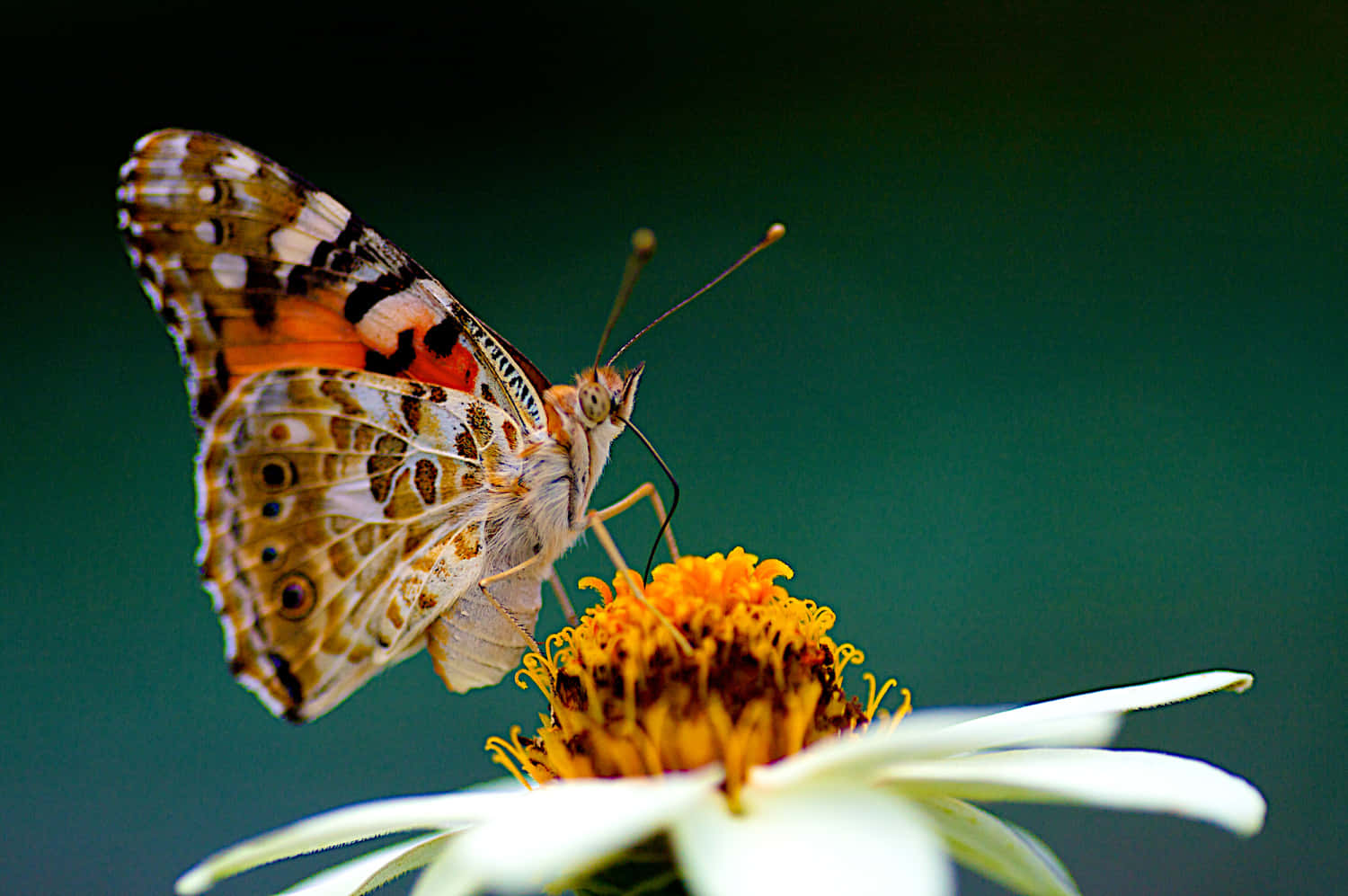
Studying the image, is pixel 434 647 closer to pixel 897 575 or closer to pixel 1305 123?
pixel 897 575

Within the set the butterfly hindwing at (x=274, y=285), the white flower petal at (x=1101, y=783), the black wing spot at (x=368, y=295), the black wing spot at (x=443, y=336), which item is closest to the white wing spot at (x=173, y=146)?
the butterfly hindwing at (x=274, y=285)

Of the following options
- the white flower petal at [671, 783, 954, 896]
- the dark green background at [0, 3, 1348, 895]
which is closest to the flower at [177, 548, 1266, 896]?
the white flower petal at [671, 783, 954, 896]

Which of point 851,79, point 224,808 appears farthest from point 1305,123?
point 224,808

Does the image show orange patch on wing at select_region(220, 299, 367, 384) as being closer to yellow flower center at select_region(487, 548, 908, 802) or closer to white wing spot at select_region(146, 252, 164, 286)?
white wing spot at select_region(146, 252, 164, 286)

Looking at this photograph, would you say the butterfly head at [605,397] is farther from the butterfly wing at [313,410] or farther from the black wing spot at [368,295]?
the black wing spot at [368,295]

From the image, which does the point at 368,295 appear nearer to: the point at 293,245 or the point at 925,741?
the point at 293,245

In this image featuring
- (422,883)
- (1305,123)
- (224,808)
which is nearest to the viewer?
(422,883)
